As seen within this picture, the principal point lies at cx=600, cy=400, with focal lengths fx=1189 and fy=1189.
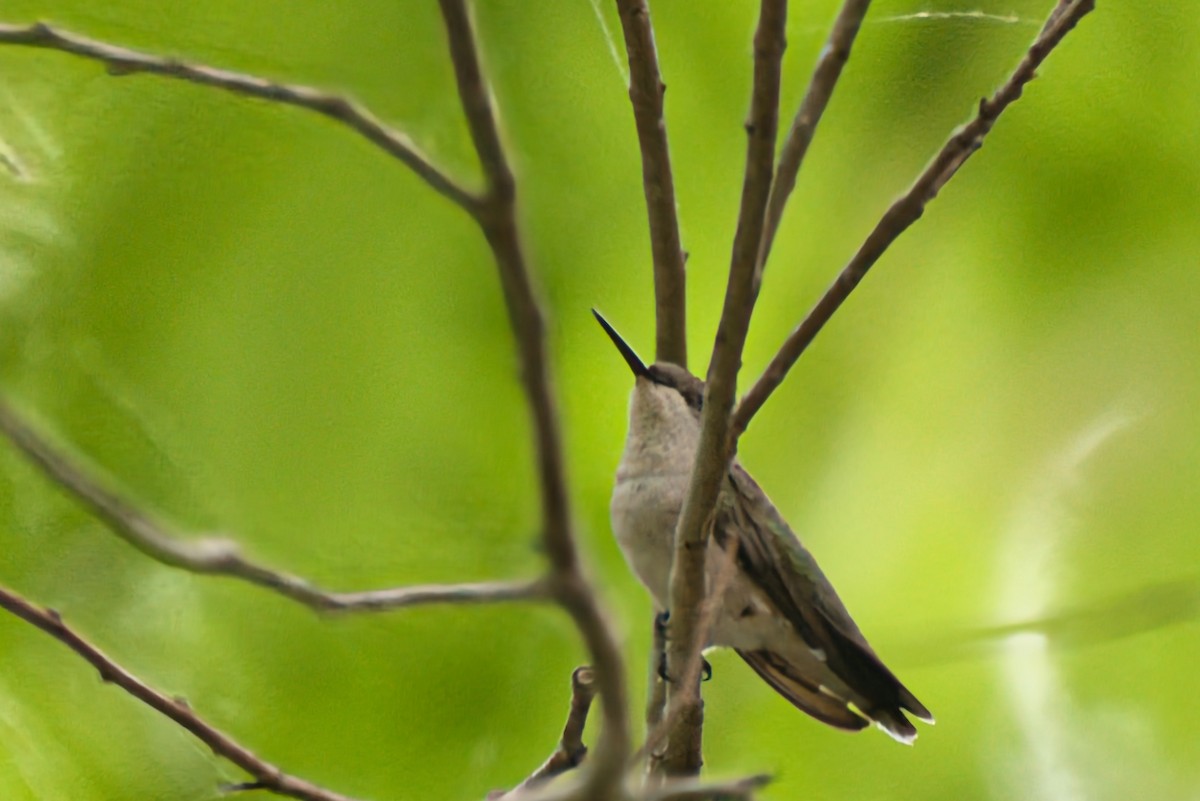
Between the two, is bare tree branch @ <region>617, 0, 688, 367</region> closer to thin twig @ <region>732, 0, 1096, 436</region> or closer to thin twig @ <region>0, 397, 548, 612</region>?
thin twig @ <region>732, 0, 1096, 436</region>

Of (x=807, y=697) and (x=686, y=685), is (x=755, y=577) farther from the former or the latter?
(x=686, y=685)

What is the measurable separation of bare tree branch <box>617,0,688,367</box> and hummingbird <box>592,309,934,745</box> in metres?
0.09

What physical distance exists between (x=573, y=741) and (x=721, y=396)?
16.3 inches

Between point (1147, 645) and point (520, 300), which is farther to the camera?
point (1147, 645)

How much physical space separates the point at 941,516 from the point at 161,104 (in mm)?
961

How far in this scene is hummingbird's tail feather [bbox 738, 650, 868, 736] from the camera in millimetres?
1366

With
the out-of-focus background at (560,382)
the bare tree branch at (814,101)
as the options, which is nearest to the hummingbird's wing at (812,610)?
the out-of-focus background at (560,382)

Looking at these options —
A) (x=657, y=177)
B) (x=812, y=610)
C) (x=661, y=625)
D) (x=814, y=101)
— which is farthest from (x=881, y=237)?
(x=812, y=610)

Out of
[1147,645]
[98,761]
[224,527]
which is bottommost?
[98,761]

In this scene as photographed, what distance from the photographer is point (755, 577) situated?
1.28 metres

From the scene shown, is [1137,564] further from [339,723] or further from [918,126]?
[339,723]

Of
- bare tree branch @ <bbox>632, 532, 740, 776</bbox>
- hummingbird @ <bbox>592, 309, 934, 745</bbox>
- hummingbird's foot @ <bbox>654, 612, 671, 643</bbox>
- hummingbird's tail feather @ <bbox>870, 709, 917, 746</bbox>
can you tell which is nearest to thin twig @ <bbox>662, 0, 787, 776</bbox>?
bare tree branch @ <bbox>632, 532, 740, 776</bbox>

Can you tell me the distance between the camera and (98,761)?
1198 mm

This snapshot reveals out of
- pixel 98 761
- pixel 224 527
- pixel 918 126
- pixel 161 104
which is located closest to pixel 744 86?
pixel 918 126
